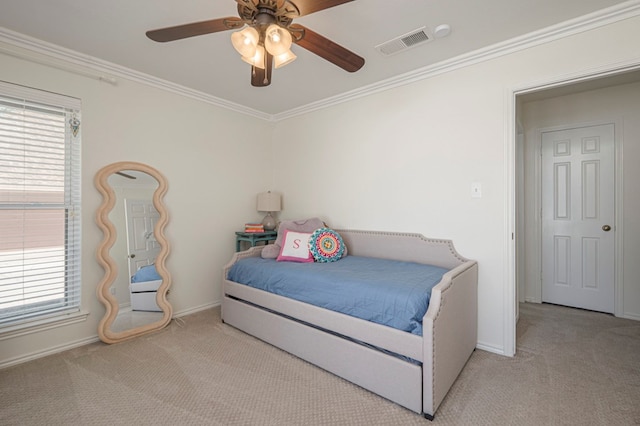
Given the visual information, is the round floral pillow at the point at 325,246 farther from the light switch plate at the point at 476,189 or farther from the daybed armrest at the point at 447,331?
the light switch plate at the point at 476,189

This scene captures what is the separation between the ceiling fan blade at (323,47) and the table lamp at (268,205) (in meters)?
A: 2.14

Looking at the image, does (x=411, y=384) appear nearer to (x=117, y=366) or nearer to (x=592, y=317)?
(x=117, y=366)

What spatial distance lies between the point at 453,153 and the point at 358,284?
1.43 metres

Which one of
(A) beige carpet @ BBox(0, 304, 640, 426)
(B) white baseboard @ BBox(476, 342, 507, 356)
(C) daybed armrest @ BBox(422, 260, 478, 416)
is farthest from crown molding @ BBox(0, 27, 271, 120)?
(B) white baseboard @ BBox(476, 342, 507, 356)

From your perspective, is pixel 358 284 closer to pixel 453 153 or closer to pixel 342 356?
pixel 342 356

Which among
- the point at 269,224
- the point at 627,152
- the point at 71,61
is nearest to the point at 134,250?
the point at 269,224

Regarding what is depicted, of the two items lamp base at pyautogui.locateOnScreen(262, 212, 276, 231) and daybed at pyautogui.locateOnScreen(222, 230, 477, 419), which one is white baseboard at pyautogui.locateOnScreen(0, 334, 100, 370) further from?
lamp base at pyautogui.locateOnScreen(262, 212, 276, 231)

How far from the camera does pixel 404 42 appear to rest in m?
2.21

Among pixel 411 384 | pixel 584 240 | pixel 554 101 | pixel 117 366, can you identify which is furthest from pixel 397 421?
pixel 554 101

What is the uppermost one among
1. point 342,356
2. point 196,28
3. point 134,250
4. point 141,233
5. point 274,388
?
point 196,28

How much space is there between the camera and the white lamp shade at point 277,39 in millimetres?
1390

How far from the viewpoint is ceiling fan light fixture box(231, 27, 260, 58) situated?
1.44m

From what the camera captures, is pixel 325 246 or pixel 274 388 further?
pixel 325 246

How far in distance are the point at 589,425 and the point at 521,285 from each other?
2.30 metres
